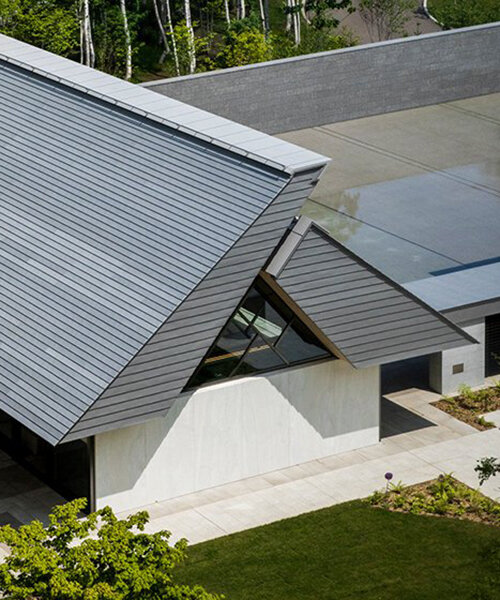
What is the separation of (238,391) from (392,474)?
365 centimetres

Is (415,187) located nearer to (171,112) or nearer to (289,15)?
(171,112)

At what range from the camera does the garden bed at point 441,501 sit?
30.8 m

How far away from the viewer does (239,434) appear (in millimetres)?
31469

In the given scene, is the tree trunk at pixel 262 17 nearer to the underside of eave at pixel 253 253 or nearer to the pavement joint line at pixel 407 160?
the pavement joint line at pixel 407 160

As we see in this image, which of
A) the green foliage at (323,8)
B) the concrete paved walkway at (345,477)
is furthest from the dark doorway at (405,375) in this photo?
the green foliage at (323,8)

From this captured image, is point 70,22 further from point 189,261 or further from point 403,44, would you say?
point 189,261

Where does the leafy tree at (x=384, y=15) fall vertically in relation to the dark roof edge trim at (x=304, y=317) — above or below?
below

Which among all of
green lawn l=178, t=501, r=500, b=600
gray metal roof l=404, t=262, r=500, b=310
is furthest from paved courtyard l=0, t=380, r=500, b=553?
gray metal roof l=404, t=262, r=500, b=310

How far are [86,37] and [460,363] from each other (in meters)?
26.9

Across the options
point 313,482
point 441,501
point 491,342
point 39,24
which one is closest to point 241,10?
point 39,24

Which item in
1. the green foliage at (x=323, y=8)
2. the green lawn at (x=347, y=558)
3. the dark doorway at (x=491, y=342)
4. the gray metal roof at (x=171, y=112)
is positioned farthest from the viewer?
the green foliage at (x=323, y=8)

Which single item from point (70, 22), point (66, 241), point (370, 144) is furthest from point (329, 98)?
point (66, 241)

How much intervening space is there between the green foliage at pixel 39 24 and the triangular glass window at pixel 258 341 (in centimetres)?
2681

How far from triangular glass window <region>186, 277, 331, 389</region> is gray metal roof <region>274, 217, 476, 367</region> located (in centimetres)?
66
